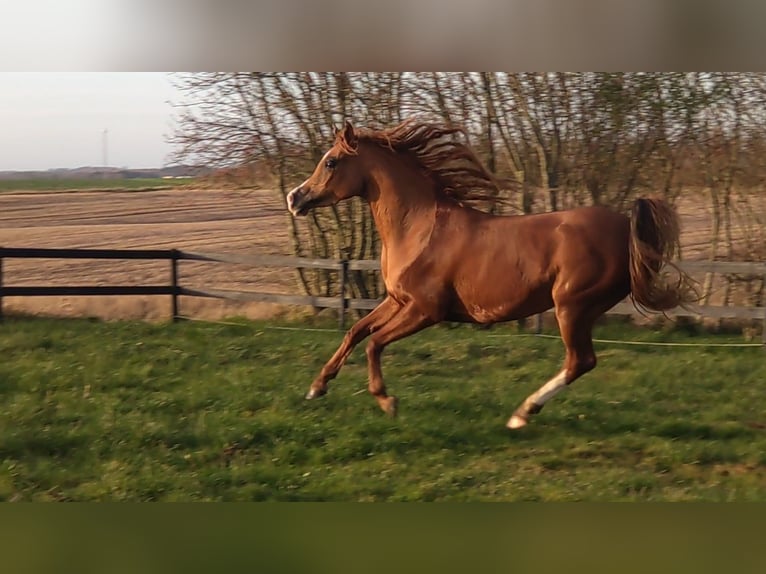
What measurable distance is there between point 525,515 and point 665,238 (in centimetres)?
142

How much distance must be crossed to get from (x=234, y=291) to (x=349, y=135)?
97cm

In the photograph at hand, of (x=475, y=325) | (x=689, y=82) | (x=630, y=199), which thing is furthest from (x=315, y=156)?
(x=689, y=82)

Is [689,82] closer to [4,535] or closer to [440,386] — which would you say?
[440,386]

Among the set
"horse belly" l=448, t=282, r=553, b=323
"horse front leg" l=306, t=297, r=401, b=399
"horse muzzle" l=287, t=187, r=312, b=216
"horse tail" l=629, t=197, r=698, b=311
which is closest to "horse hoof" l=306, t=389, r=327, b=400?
"horse front leg" l=306, t=297, r=401, b=399

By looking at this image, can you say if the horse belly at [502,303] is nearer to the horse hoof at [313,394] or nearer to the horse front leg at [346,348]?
the horse front leg at [346,348]

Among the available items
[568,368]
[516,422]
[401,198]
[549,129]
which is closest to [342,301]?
[401,198]

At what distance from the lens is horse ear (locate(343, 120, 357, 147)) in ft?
12.1

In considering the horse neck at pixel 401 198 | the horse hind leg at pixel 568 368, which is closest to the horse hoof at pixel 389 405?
the horse hind leg at pixel 568 368

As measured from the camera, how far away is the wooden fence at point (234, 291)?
387 cm

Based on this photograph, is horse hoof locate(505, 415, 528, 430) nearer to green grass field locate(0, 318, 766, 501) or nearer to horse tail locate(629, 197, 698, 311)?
green grass field locate(0, 318, 766, 501)

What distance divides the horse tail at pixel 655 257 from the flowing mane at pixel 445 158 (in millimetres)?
669

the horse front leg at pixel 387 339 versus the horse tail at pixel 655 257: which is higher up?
the horse tail at pixel 655 257

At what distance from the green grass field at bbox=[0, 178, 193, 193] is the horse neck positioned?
919 millimetres

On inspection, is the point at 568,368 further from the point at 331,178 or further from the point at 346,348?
the point at 331,178
